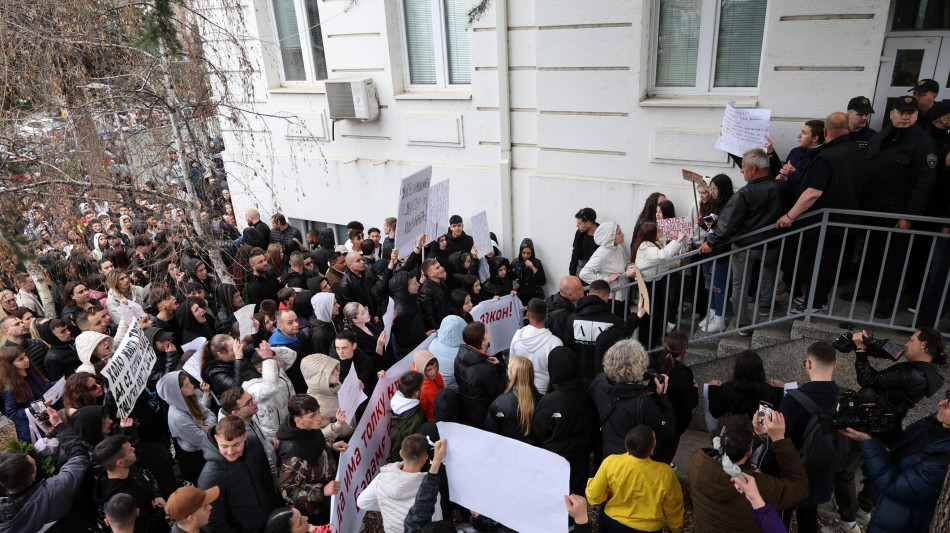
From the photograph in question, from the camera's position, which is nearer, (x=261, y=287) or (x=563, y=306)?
(x=563, y=306)

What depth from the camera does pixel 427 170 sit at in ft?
21.7

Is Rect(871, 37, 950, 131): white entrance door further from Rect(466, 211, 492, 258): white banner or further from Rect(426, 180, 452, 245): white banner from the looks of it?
Rect(426, 180, 452, 245): white banner

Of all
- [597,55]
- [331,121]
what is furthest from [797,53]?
[331,121]

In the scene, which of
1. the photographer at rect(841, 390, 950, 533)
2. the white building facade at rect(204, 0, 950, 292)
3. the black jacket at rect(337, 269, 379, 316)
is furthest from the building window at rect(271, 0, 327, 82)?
the photographer at rect(841, 390, 950, 533)

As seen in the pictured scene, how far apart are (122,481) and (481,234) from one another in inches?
189

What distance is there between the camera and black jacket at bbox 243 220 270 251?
30.3 feet

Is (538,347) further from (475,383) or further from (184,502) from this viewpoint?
(184,502)

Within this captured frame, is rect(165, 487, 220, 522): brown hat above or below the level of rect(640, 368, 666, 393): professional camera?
below

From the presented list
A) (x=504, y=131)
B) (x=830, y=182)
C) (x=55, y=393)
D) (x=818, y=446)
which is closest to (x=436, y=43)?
(x=504, y=131)

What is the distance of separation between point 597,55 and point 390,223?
138 inches

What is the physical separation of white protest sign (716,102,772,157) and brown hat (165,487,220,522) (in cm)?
591

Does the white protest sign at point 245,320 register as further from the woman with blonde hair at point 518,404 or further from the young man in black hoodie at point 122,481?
the woman with blonde hair at point 518,404

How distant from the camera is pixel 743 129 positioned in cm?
624

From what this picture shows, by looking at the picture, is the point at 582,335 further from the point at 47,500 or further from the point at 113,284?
the point at 113,284
